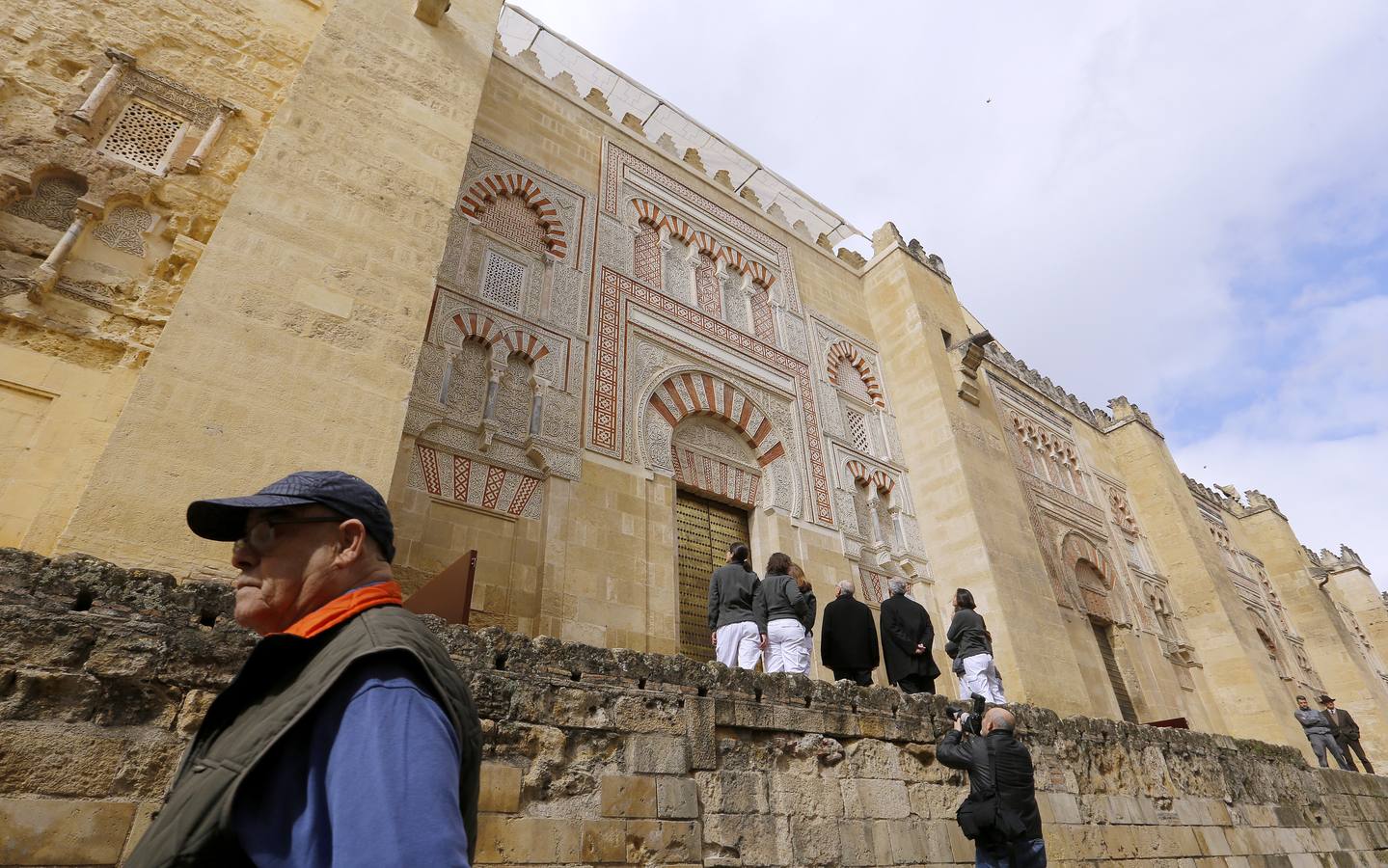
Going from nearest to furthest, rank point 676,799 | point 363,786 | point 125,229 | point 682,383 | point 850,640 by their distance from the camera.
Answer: point 363,786, point 676,799, point 125,229, point 850,640, point 682,383

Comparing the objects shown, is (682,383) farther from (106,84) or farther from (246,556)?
(246,556)

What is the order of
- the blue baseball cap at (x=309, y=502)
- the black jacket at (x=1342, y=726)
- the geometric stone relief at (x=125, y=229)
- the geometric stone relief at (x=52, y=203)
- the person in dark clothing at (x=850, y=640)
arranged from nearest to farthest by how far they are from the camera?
the blue baseball cap at (x=309, y=502), the geometric stone relief at (x=52, y=203), the geometric stone relief at (x=125, y=229), the person in dark clothing at (x=850, y=640), the black jacket at (x=1342, y=726)

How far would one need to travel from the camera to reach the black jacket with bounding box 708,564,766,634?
174 inches

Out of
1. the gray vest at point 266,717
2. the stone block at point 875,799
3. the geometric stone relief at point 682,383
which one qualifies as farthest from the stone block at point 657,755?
the geometric stone relief at point 682,383

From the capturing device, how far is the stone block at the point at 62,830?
172 centimetres

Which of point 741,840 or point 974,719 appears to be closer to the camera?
point 741,840

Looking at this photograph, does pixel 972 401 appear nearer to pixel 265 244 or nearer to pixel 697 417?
pixel 697 417

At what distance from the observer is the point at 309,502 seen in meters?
1.09

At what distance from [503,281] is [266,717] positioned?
225 inches

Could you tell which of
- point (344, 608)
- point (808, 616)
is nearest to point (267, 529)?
point (344, 608)

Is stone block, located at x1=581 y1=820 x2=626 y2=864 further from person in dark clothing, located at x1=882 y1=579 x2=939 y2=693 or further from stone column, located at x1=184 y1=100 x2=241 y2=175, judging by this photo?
stone column, located at x1=184 y1=100 x2=241 y2=175

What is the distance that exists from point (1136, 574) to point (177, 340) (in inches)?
499

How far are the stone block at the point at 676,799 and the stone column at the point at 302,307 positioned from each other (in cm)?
189

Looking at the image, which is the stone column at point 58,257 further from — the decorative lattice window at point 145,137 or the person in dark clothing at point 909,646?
the person in dark clothing at point 909,646
